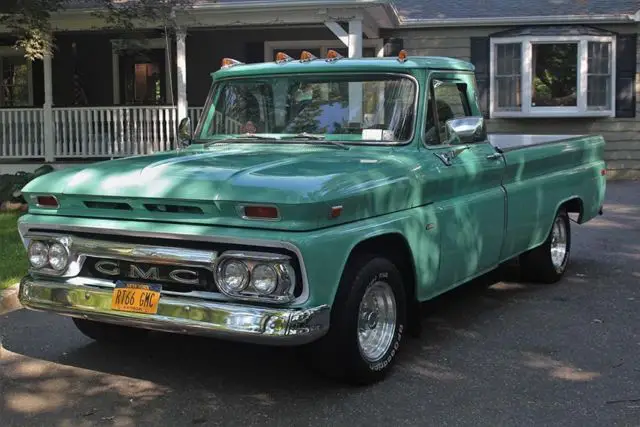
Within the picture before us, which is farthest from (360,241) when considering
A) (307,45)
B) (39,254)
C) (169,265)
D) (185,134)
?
(307,45)

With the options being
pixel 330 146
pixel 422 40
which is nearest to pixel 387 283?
pixel 330 146

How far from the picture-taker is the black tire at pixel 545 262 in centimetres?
689

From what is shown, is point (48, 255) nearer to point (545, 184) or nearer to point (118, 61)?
point (545, 184)

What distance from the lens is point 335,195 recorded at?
12.8 feet

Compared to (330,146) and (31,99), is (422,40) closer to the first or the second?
(31,99)

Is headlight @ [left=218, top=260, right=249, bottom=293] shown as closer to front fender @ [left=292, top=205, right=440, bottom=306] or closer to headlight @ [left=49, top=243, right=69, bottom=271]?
front fender @ [left=292, top=205, right=440, bottom=306]

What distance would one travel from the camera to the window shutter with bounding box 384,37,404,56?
15.2 meters

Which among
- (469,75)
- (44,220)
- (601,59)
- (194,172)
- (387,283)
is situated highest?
(601,59)

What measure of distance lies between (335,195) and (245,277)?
0.62 metres

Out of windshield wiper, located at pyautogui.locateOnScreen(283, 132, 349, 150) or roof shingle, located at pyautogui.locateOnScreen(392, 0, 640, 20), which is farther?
roof shingle, located at pyautogui.locateOnScreen(392, 0, 640, 20)

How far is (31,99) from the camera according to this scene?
55.5 ft

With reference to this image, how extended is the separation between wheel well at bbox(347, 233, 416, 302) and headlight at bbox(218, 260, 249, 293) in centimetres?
62

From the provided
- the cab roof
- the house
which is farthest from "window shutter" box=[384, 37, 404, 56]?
the cab roof

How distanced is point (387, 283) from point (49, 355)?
7.68 ft
